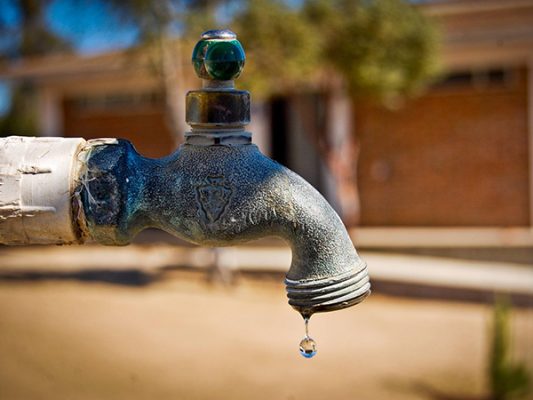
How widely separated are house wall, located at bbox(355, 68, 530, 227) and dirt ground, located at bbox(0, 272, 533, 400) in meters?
3.78

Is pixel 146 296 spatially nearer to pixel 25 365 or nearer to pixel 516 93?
pixel 25 365

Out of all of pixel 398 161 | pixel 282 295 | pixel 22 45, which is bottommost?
pixel 282 295

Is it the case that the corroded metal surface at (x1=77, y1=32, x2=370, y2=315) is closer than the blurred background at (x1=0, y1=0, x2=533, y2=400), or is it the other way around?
the corroded metal surface at (x1=77, y1=32, x2=370, y2=315)

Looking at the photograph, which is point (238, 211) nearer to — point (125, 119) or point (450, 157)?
point (450, 157)

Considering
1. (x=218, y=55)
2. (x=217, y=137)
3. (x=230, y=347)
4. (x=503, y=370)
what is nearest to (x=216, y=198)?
(x=217, y=137)

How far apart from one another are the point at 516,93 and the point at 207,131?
10715 millimetres

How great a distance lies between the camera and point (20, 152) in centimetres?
139

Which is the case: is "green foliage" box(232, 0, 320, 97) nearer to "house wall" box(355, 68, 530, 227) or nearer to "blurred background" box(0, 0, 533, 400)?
"blurred background" box(0, 0, 533, 400)

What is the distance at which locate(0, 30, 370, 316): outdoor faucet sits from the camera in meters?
1.41

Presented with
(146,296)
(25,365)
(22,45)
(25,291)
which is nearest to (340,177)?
(146,296)

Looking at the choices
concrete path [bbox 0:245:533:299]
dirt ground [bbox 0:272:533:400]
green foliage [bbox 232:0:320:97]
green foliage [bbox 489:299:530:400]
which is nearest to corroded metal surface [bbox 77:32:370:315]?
dirt ground [bbox 0:272:533:400]

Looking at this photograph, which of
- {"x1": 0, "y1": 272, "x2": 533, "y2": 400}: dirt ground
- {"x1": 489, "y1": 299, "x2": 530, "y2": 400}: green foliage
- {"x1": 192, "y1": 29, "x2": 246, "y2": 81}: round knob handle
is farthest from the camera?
{"x1": 0, "y1": 272, "x2": 533, "y2": 400}: dirt ground

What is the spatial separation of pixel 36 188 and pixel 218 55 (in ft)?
1.48

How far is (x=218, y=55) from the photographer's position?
149cm
